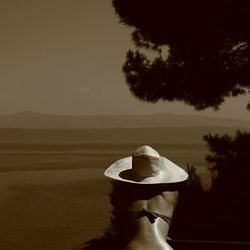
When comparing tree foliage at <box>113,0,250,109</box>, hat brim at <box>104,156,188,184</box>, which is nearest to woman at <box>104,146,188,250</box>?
hat brim at <box>104,156,188,184</box>

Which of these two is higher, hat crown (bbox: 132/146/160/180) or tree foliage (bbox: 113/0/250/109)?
tree foliage (bbox: 113/0/250/109)

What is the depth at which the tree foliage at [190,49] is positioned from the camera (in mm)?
4426

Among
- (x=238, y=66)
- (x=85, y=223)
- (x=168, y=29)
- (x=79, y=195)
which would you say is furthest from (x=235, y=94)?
(x=79, y=195)

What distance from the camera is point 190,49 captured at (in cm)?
466

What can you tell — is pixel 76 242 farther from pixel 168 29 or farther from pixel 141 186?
pixel 141 186

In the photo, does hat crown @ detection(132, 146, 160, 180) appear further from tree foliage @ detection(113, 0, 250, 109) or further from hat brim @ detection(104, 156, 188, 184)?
tree foliage @ detection(113, 0, 250, 109)

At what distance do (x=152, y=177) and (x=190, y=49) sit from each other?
3019mm

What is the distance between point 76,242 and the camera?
18.0 feet

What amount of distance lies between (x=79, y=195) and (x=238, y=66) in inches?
172

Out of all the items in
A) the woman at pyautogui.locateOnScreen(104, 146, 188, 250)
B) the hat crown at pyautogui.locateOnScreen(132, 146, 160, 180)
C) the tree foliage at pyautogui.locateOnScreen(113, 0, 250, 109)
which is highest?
the tree foliage at pyautogui.locateOnScreen(113, 0, 250, 109)

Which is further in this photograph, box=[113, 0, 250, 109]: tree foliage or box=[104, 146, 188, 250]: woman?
box=[113, 0, 250, 109]: tree foliage

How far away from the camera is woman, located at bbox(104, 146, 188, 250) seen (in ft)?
5.51

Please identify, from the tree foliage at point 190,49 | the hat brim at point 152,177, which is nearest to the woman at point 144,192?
the hat brim at point 152,177

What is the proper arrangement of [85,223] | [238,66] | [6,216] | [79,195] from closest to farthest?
[238,66], [85,223], [6,216], [79,195]
